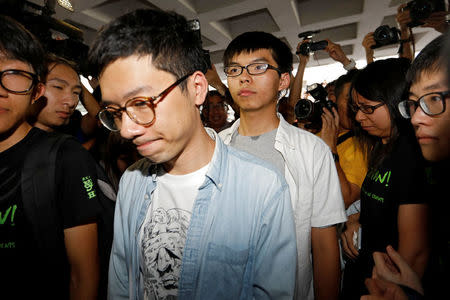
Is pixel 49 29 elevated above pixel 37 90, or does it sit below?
above

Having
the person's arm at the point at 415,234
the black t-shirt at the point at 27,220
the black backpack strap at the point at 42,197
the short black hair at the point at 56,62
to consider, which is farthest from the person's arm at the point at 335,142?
the short black hair at the point at 56,62

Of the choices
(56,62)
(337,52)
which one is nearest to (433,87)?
(337,52)

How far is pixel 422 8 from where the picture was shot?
2.35m

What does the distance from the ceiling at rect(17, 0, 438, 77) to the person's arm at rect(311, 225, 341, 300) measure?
494 centimetres

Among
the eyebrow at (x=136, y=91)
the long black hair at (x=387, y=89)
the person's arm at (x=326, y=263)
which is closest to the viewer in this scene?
the eyebrow at (x=136, y=91)

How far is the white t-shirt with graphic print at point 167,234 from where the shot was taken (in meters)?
0.99

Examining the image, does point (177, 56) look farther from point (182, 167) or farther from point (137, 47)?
point (182, 167)

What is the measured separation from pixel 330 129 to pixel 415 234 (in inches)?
44.1

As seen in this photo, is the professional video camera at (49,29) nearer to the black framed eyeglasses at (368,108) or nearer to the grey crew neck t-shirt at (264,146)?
the grey crew neck t-shirt at (264,146)

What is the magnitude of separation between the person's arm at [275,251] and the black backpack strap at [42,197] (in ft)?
3.15

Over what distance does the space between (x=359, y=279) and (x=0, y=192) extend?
2166 mm

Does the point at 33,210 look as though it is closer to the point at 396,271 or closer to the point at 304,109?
the point at 396,271

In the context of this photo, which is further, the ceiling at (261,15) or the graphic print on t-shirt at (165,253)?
the ceiling at (261,15)

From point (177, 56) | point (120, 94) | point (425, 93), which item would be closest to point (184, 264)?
point (120, 94)
